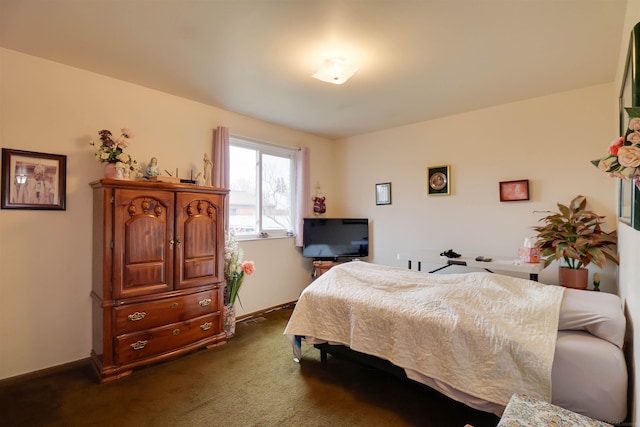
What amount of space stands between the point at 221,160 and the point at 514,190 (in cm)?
349

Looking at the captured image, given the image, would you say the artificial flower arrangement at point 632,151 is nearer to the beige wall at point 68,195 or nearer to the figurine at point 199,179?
the figurine at point 199,179

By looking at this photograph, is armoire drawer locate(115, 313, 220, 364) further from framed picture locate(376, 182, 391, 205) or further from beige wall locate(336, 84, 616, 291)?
framed picture locate(376, 182, 391, 205)

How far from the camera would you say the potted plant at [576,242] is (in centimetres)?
272

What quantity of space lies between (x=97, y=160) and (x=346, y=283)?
2.58 m

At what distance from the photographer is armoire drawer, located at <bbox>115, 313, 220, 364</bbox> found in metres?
2.50

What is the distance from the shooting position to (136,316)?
101 inches

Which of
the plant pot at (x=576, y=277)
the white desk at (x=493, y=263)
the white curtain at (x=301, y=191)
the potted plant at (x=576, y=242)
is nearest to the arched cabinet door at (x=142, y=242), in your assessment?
the white curtain at (x=301, y=191)

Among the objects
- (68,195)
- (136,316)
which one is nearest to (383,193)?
(136,316)

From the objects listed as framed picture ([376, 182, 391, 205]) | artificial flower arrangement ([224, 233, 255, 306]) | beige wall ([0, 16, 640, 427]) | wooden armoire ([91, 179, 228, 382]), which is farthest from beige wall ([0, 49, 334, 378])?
framed picture ([376, 182, 391, 205])

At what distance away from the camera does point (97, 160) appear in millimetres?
2793

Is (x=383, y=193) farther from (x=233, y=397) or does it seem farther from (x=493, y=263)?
(x=233, y=397)

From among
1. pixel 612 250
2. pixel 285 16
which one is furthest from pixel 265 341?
pixel 612 250

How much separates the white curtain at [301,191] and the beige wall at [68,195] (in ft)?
5.95

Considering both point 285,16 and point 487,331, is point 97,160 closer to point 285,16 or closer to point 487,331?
point 285,16
